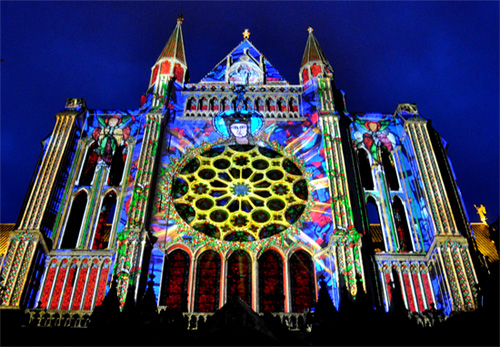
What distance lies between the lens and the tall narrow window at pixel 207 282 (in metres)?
16.5

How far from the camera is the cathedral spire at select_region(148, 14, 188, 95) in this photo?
23.0 m

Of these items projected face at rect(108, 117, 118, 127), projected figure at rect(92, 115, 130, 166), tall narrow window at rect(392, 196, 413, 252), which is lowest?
tall narrow window at rect(392, 196, 413, 252)

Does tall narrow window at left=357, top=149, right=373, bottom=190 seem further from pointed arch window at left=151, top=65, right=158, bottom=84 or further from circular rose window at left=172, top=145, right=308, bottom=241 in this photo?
pointed arch window at left=151, top=65, right=158, bottom=84

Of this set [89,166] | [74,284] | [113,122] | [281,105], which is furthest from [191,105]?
[74,284]

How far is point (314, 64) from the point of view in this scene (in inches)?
967

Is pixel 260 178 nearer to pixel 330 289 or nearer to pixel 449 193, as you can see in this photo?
pixel 330 289

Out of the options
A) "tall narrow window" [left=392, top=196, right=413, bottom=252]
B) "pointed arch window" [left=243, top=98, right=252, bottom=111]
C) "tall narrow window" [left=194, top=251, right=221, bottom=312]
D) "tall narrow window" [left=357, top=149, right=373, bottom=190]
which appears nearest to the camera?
→ "tall narrow window" [left=194, top=251, right=221, bottom=312]

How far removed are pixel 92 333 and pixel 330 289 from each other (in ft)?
26.0

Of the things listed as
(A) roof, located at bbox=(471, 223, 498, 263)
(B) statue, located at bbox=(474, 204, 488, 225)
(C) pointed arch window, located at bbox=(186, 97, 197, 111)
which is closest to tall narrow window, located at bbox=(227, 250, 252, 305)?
(C) pointed arch window, located at bbox=(186, 97, 197, 111)

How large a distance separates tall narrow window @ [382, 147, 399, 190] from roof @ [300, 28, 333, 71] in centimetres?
592

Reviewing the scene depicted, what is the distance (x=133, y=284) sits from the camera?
1544cm

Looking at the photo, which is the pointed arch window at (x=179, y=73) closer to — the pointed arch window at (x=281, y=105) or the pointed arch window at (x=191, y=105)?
the pointed arch window at (x=191, y=105)

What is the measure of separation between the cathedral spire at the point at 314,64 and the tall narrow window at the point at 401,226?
733 centimetres

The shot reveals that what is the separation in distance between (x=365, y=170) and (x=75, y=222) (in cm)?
1222
